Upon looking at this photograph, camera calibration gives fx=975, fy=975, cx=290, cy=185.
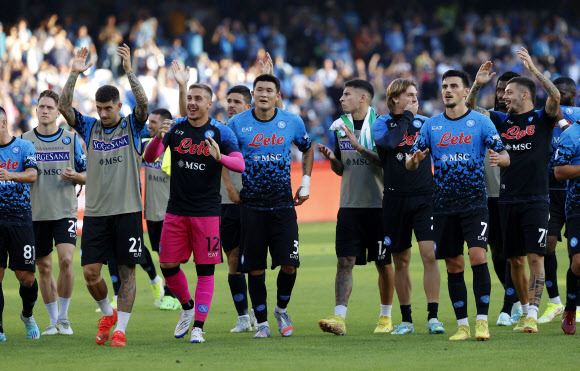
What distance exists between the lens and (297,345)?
367 inches

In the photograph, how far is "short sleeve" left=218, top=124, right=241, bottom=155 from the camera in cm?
975

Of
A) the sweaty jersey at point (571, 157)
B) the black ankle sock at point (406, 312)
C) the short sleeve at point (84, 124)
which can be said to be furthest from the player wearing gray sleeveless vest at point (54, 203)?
the sweaty jersey at point (571, 157)

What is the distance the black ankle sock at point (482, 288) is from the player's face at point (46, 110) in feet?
16.2

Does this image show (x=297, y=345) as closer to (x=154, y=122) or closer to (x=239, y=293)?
(x=239, y=293)

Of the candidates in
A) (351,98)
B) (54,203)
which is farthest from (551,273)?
(54,203)

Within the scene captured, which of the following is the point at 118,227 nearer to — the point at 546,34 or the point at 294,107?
the point at 294,107

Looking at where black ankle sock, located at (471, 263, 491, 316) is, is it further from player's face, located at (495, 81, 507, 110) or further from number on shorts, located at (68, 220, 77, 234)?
number on shorts, located at (68, 220, 77, 234)

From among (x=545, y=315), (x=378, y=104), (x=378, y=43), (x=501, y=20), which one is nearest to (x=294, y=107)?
(x=378, y=104)

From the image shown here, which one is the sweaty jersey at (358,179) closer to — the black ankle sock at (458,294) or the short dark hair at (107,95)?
the black ankle sock at (458,294)

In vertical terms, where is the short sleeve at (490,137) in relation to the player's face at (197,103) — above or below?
below

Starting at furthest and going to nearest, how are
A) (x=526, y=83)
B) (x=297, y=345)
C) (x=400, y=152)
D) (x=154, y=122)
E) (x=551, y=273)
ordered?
(x=154, y=122)
(x=551, y=273)
(x=400, y=152)
(x=526, y=83)
(x=297, y=345)

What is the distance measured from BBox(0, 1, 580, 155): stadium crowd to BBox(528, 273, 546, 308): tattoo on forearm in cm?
1757

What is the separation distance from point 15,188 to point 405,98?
13.8 ft

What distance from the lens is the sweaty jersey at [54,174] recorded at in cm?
1084
